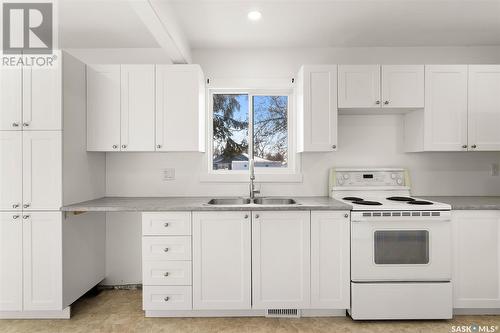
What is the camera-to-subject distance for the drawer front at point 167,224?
2234 mm

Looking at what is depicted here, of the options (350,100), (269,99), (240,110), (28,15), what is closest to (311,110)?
(350,100)

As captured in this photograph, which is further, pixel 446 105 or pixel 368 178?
pixel 368 178

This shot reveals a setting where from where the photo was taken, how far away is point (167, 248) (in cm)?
223

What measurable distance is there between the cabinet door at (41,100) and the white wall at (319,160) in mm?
775

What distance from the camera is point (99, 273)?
9.01ft

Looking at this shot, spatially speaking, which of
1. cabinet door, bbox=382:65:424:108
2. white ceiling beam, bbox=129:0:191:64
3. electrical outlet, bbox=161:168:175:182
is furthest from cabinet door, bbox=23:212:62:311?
cabinet door, bbox=382:65:424:108

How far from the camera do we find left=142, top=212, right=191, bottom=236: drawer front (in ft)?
7.33

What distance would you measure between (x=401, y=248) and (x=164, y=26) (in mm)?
2557

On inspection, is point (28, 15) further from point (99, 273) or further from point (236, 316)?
point (236, 316)

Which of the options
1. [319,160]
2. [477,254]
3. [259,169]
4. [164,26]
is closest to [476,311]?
[477,254]

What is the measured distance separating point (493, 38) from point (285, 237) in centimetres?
289

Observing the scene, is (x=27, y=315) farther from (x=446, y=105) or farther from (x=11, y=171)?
(x=446, y=105)
